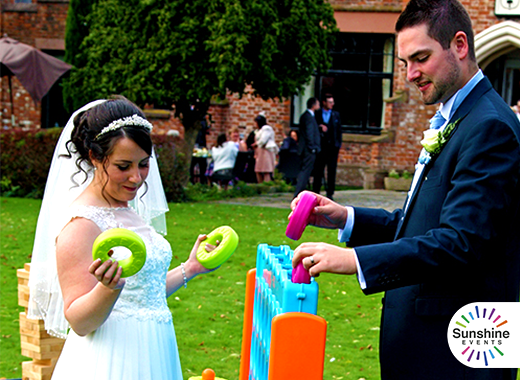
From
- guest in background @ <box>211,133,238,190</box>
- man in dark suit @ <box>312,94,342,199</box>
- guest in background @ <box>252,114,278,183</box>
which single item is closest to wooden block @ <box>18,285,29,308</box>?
man in dark suit @ <box>312,94,342,199</box>

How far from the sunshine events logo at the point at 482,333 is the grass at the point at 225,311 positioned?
2416 mm

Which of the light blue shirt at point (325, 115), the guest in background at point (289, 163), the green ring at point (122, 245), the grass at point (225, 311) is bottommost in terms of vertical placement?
the guest in background at point (289, 163)

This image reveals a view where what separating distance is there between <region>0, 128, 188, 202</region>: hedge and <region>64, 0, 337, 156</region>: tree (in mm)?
986

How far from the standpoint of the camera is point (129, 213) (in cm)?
276

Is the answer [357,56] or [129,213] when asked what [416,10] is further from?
[357,56]

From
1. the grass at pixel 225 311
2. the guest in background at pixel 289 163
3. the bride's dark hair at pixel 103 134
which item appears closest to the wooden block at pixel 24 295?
the grass at pixel 225 311

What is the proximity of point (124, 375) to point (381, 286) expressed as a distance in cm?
108

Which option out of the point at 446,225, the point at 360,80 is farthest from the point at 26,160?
the point at 446,225

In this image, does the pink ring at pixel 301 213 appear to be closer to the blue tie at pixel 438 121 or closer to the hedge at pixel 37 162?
the blue tie at pixel 438 121

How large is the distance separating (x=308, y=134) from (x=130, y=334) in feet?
31.7

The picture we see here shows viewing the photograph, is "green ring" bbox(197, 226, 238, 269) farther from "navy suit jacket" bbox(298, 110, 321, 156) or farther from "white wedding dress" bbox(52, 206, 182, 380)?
"navy suit jacket" bbox(298, 110, 321, 156)

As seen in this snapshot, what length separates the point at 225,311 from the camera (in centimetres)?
596

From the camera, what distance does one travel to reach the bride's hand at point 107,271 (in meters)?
2.09

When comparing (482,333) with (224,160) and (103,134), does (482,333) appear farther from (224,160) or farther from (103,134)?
(224,160)
